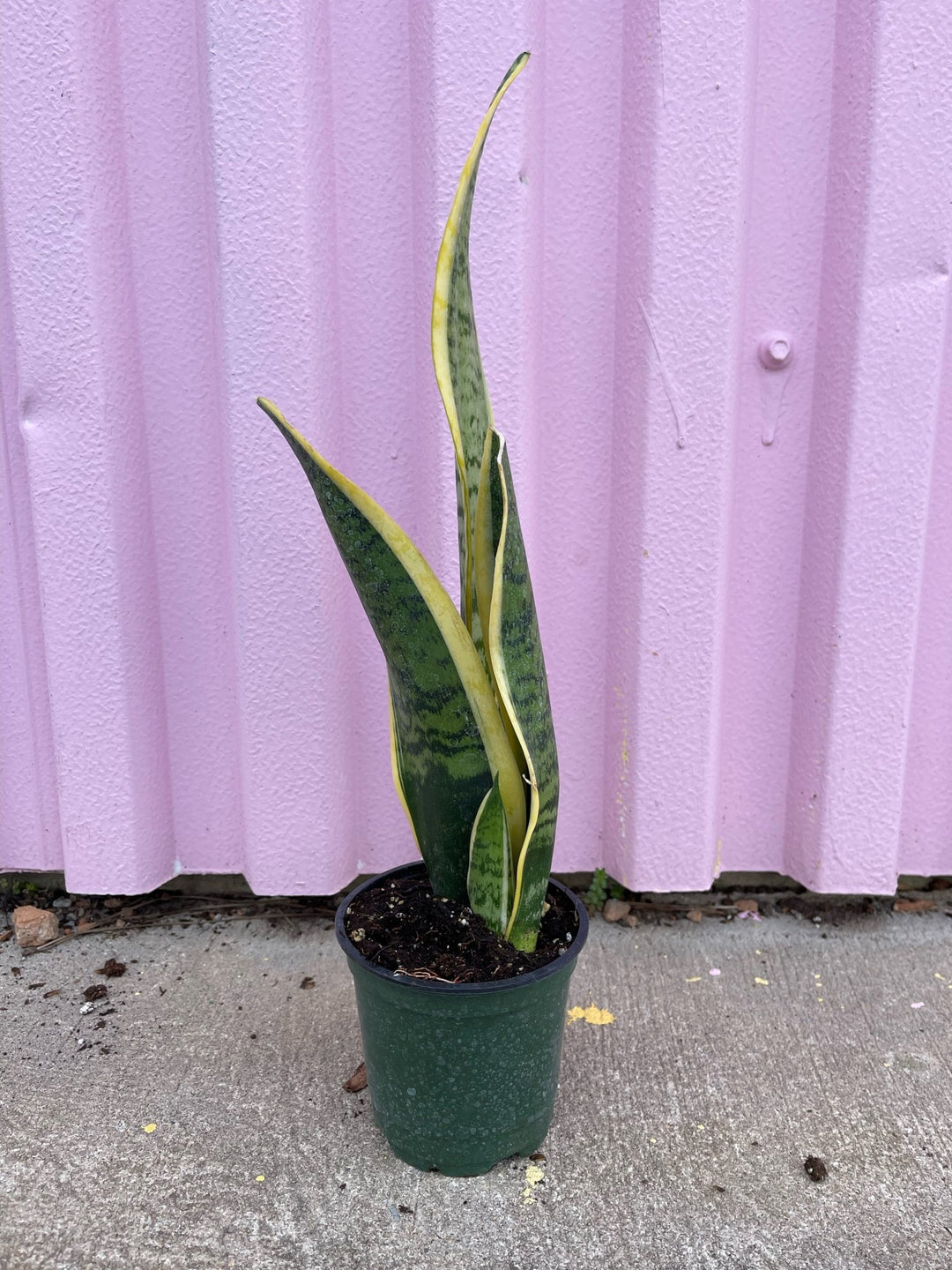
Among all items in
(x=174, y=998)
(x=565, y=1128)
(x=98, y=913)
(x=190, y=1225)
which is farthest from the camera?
(x=98, y=913)

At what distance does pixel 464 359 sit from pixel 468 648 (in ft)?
1.15

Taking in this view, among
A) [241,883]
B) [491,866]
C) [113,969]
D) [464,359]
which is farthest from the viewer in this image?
[241,883]

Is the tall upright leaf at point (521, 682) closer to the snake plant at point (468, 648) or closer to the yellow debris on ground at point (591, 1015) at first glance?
the snake plant at point (468, 648)

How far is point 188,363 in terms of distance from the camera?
66.5 inches

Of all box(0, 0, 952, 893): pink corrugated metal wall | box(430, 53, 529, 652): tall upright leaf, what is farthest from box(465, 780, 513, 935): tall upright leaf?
box(0, 0, 952, 893): pink corrugated metal wall

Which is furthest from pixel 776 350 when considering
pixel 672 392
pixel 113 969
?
pixel 113 969

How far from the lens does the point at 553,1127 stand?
137 cm

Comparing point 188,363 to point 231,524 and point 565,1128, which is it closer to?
point 231,524

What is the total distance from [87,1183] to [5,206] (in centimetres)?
152

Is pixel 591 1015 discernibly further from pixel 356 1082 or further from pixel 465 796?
pixel 465 796

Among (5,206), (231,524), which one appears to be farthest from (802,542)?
(5,206)

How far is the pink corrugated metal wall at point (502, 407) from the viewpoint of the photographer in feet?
5.07

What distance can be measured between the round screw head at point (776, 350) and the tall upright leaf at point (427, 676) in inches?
35.2

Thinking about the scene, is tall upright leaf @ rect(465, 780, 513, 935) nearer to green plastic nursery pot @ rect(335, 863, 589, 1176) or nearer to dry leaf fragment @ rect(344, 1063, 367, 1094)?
green plastic nursery pot @ rect(335, 863, 589, 1176)
